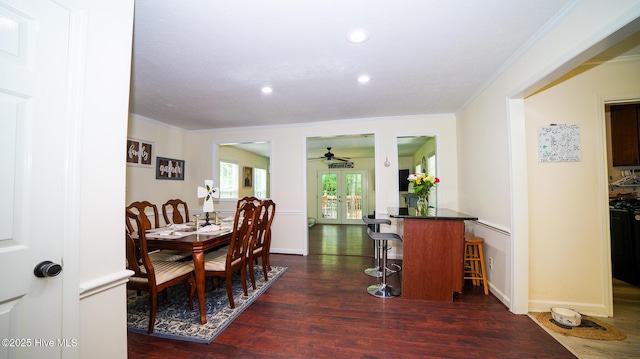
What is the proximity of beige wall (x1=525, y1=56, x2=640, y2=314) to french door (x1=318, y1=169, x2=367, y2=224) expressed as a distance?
232 inches

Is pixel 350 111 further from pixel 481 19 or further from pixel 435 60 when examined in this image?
pixel 481 19

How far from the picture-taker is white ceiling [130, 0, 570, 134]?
158 cm

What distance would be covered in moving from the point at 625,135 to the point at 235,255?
203 inches

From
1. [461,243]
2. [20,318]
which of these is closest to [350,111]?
[461,243]

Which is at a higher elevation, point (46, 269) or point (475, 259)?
point (46, 269)

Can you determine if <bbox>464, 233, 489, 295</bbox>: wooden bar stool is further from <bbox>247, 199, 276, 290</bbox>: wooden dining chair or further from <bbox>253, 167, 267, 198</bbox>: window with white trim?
<bbox>253, 167, 267, 198</bbox>: window with white trim

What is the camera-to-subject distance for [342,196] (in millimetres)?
8359

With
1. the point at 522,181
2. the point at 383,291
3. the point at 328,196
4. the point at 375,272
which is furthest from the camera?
the point at 328,196

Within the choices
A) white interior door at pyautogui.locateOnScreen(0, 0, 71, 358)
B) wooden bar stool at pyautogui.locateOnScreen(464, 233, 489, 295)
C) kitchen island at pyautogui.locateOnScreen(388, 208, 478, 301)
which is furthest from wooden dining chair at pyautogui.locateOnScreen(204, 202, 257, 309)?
wooden bar stool at pyautogui.locateOnScreen(464, 233, 489, 295)

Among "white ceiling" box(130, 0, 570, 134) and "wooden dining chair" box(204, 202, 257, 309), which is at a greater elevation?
"white ceiling" box(130, 0, 570, 134)

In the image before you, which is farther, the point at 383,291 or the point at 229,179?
the point at 229,179

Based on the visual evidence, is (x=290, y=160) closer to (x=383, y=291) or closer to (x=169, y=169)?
(x=169, y=169)

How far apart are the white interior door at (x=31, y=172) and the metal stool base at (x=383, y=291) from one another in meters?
2.47

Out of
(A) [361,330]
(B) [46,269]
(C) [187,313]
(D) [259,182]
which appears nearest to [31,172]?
(B) [46,269]
